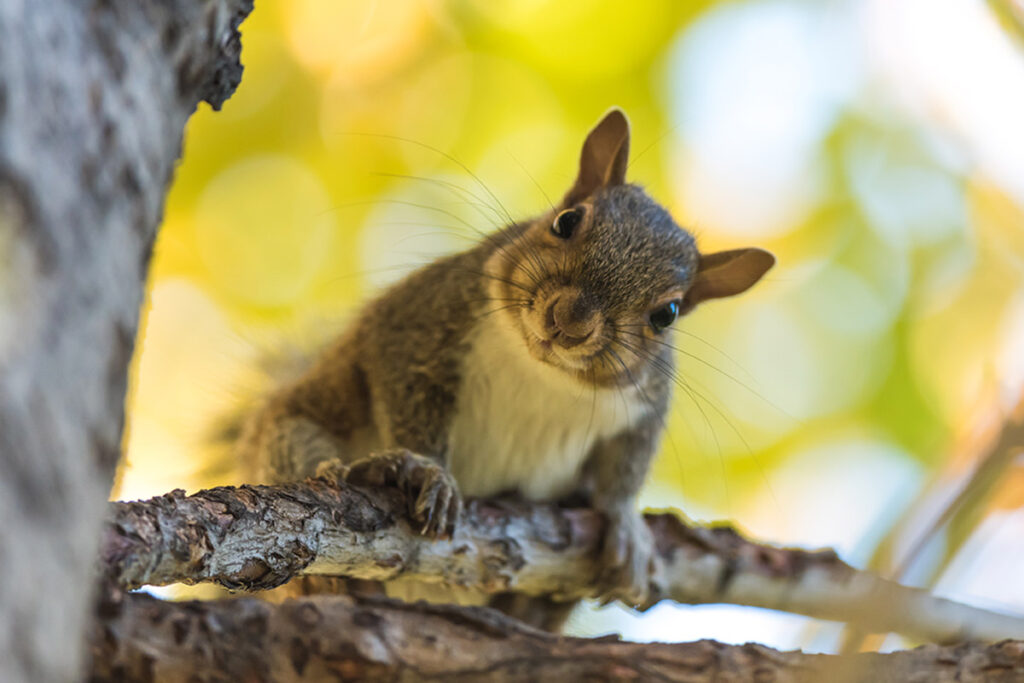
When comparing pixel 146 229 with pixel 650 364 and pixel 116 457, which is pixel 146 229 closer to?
pixel 116 457

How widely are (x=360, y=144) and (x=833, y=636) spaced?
3735mm

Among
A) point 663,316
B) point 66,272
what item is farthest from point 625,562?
point 66,272

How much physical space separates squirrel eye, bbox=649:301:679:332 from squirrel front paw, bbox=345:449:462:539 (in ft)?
2.68

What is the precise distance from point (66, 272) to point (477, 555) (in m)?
1.75

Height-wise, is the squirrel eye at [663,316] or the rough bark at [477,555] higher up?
the squirrel eye at [663,316]

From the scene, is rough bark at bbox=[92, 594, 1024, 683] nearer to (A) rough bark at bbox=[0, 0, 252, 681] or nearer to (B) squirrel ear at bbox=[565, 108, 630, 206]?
(A) rough bark at bbox=[0, 0, 252, 681]

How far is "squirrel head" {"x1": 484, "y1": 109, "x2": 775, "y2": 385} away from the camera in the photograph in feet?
8.38

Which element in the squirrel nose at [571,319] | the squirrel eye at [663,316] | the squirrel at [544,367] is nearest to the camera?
the squirrel nose at [571,319]

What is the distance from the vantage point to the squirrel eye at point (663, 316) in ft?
9.07

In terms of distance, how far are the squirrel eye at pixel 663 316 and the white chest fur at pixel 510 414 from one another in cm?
22

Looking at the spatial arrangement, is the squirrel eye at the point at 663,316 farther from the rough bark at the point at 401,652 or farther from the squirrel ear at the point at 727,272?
the rough bark at the point at 401,652

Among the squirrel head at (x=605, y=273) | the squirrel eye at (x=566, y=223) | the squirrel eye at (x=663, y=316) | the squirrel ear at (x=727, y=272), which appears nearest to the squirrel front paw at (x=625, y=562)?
the squirrel head at (x=605, y=273)

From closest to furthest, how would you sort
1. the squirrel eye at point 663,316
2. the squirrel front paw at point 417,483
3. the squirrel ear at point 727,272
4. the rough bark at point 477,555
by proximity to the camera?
the rough bark at point 477,555
the squirrel front paw at point 417,483
the squirrel eye at point 663,316
the squirrel ear at point 727,272

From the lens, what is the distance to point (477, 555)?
96.2 inches
